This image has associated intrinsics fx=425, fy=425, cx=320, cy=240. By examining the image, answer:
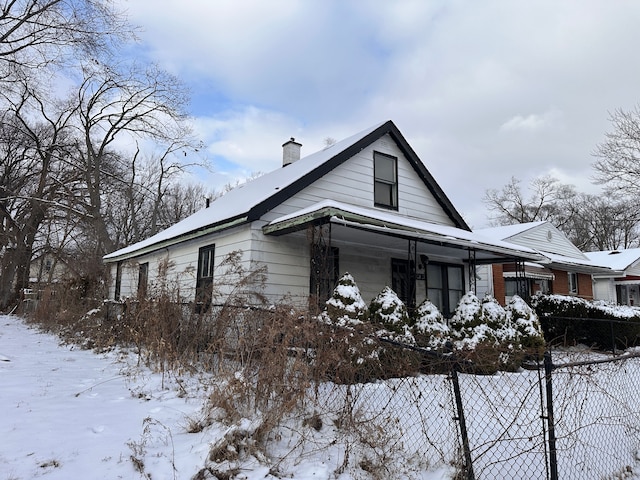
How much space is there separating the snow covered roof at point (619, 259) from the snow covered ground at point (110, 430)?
75.7 ft

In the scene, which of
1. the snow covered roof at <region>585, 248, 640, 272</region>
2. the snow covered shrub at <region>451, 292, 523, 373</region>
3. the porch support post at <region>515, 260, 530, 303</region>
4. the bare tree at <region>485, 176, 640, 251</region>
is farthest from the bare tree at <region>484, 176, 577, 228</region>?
the snow covered shrub at <region>451, 292, 523, 373</region>

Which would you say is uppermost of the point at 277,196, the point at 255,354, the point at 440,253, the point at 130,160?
the point at 130,160

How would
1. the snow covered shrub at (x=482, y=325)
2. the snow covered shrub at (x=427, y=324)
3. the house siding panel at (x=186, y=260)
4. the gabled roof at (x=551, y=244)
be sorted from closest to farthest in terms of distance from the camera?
the snow covered shrub at (x=427, y=324)
the snow covered shrub at (x=482, y=325)
the house siding panel at (x=186, y=260)
the gabled roof at (x=551, y=244)

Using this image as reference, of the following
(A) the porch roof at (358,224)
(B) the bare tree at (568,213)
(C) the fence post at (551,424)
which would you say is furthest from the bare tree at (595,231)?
(C) the fence post at (551,424)

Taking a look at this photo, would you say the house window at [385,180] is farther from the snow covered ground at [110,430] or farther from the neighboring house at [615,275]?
the neighboring house at [615,275]

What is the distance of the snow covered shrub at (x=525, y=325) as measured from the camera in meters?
8.70

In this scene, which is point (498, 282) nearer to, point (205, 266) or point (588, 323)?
point (588, 323)

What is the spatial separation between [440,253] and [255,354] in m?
8.47

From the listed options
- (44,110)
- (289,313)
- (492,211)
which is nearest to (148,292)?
(289,313)

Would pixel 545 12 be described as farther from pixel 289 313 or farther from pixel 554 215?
pixel 554 215

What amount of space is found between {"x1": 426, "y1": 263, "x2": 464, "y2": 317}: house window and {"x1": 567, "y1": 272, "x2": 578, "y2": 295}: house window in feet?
36.4

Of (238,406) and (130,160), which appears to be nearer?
(238,406)

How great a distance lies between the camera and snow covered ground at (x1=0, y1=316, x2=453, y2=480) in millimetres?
3205

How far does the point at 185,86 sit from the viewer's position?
22.7m
